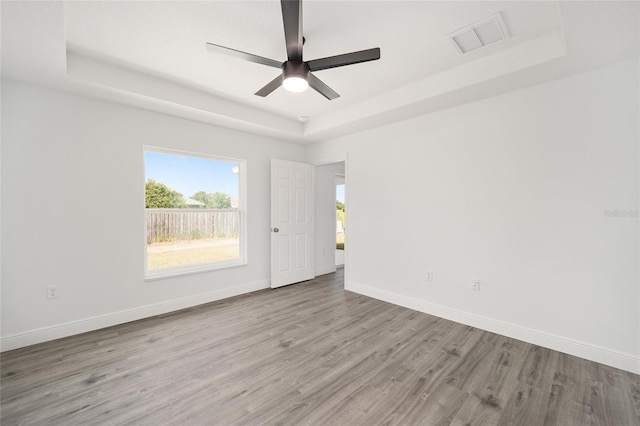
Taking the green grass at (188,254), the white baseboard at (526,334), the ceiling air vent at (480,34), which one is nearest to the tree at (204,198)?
the green grass at (188,254)

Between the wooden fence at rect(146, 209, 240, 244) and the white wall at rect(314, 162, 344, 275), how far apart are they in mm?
1672

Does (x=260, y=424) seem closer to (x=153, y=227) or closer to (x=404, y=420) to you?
(x=404, y=420)

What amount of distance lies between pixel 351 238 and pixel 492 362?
2.46 meters

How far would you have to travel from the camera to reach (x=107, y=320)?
9.92ft

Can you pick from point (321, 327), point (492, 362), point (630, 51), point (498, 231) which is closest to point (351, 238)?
point (321, 327)

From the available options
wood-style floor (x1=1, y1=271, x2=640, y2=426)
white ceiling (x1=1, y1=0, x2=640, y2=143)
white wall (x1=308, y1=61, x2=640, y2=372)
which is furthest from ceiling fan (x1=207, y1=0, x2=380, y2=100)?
wood-style floor (x1=1, y1=271, x2=640, y2=426)

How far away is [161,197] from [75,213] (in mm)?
889

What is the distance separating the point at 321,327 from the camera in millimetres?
3020

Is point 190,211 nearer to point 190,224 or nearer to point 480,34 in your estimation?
point 190,224

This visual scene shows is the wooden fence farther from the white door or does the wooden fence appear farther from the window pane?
the white door

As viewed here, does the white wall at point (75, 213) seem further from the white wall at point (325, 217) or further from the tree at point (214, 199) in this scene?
the white wall at point (325, 217)

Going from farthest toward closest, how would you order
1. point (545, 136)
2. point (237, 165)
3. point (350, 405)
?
1. point (237, 165)
2. point (545, 136)
3. point (350, 405)

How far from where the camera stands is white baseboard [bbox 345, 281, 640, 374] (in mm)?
2264

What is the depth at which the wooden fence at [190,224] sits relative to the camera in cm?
351
